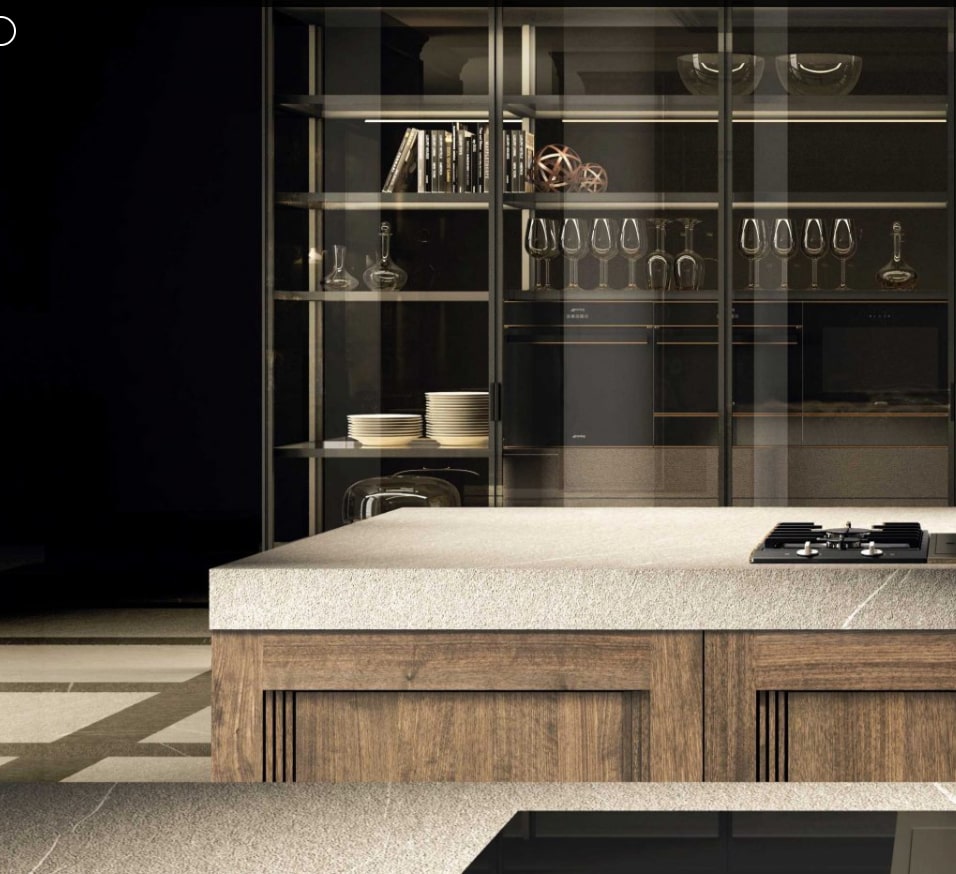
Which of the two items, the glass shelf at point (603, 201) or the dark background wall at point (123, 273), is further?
the dark background wall at point (123, 273)

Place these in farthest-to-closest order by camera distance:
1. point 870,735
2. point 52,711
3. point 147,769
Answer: point 52,711, point 147,769, point 870,735

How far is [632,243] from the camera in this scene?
5262 mm

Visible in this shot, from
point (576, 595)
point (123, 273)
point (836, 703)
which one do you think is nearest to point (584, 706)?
point (576, 595)

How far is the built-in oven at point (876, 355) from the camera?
A: 519 cm

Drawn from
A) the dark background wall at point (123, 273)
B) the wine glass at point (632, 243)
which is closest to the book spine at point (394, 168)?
the wine glass at point (632, 243)

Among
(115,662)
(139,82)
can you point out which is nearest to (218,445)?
(139,82)

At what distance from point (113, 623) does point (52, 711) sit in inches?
65.5

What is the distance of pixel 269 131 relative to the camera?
5.21 meters

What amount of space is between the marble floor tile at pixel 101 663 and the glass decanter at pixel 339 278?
1458mm

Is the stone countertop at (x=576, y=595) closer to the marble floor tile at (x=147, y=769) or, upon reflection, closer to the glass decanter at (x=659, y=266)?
the marble floor tile at (x=147, y=769)

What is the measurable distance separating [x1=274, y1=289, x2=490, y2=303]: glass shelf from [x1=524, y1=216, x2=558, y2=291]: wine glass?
0.22 meters

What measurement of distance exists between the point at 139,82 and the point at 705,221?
3772 mm

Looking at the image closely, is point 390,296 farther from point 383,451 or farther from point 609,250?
point 609,250

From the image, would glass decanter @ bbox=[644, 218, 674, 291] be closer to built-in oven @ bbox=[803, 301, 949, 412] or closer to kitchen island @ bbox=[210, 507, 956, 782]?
built-in oven @ bbox=[803, 301, 949, 412]
